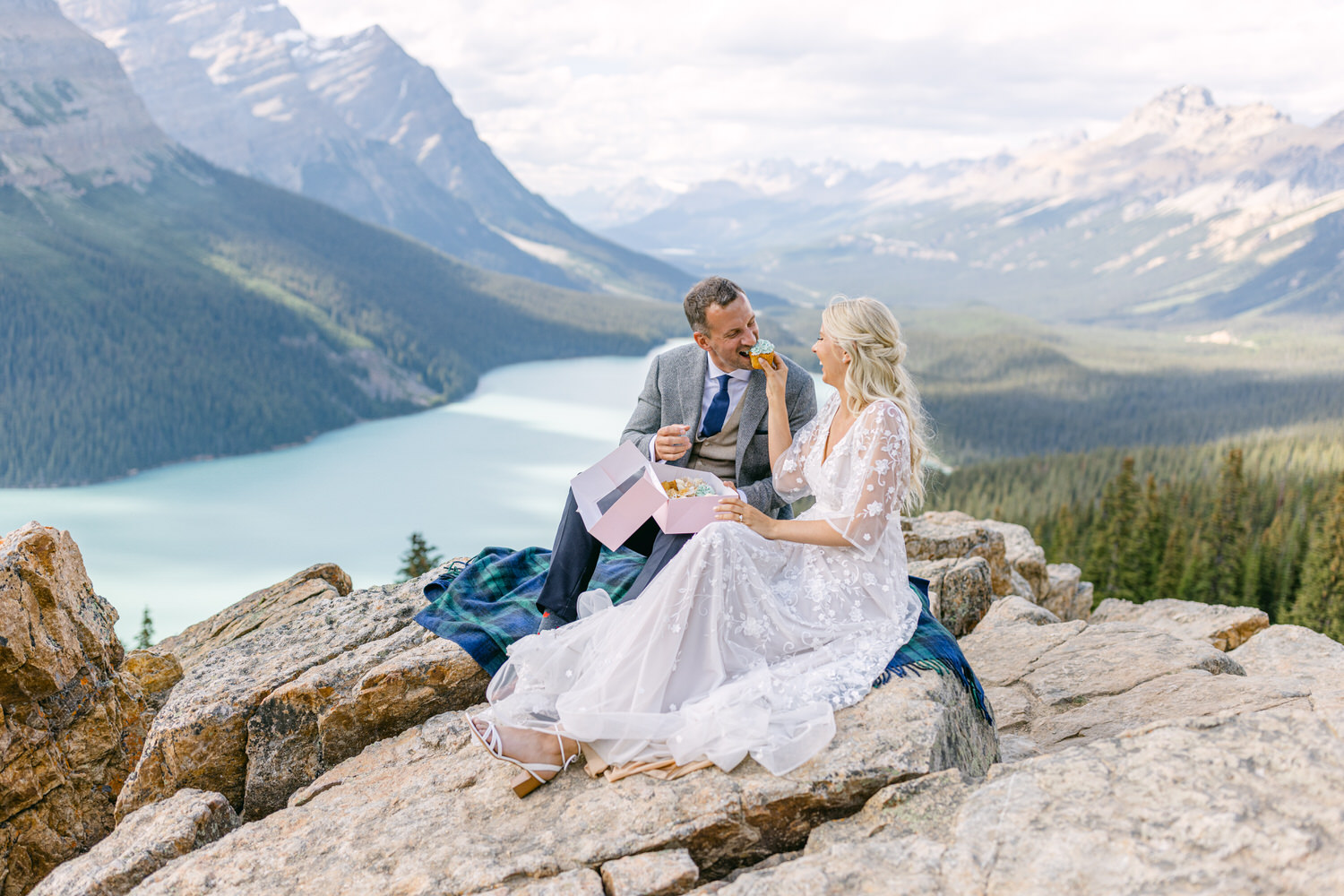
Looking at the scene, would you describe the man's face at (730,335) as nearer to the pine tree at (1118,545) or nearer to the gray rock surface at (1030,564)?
the gray rock surface at (1030,564)

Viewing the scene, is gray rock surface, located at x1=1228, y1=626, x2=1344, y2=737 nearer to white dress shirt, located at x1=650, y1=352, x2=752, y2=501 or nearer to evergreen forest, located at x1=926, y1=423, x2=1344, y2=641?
white dress shirt, located at x1=650, y1=352, x2=752, y2=501

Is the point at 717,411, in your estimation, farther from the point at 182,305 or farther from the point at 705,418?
the point at 182,305

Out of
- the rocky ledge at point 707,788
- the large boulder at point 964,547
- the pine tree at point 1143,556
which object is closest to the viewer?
the rocky ledge at point 707,788

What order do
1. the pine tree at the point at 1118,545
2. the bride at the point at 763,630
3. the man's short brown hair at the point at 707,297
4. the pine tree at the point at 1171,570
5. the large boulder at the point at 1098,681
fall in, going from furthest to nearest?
the pine tree at the point at 1118,545, the pine tree at the point at 1171,570, the man's short brown hair at the point at 707,297, the large boulder at the point at 1098,681, the bride at the point at 763,630

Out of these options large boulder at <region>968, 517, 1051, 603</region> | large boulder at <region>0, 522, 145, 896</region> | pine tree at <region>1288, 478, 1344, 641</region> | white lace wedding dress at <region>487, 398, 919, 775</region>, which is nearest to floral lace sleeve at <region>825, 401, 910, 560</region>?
white lace wedding dress at <region>487, 398, 919, 775</region>

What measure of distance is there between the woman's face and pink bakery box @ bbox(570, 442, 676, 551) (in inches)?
56.3

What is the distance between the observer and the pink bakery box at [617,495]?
593 centimetres

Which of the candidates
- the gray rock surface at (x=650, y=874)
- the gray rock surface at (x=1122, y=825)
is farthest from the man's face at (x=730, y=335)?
the gray rock surface at (x=650, y=874)

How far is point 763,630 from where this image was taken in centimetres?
534

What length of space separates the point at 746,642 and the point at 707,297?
2733 mm

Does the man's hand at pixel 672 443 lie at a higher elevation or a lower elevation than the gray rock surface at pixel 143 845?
higher

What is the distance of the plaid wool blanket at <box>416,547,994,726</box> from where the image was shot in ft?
18.1

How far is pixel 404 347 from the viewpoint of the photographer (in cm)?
14275

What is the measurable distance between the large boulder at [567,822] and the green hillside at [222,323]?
354ft
